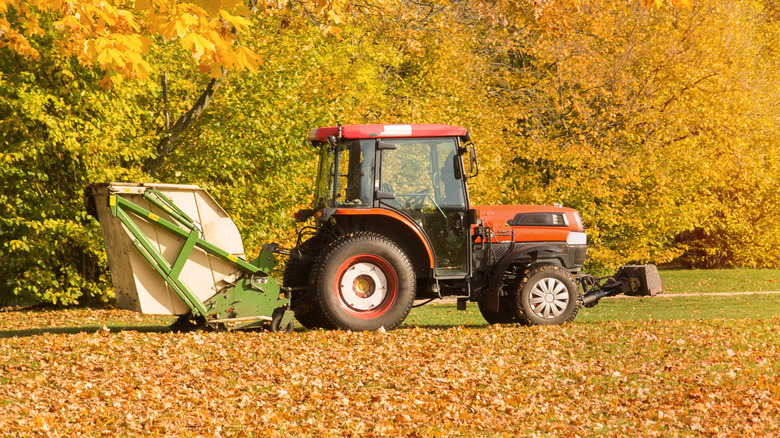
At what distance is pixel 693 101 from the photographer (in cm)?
2061

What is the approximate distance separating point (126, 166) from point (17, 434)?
11.7m

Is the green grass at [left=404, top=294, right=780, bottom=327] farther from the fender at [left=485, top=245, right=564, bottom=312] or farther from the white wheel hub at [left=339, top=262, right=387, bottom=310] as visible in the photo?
the white wheel hub at [left=339, top=262, right=387, bottom=310]

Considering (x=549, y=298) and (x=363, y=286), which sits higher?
(x=363, y=286)

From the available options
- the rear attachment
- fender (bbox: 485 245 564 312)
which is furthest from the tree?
fender (bbox: 485 245 564 312)

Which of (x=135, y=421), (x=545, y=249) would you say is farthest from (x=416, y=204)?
(x=135, y=421)

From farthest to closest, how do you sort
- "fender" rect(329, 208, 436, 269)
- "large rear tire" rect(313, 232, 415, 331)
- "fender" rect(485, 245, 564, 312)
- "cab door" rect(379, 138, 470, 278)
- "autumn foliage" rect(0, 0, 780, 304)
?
"autumn foliage" rect(0, 0, 780, 304), "fender" rect(485, 245, 564, 312), "cab door" rect(379, 138, 470, 278), "fender" rect(329, 208, 436, 269), "large rear tire" rect(313, 232, 415, 331)

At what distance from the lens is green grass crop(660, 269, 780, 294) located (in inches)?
835

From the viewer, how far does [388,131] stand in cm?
1007

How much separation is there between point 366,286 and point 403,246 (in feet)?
2.34

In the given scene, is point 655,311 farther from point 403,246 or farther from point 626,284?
point 403,246

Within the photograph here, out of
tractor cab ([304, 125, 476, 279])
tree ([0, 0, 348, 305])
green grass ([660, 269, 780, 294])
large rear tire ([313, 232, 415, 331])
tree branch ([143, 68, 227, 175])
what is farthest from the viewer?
green grass ([660, 269, 780, 294])

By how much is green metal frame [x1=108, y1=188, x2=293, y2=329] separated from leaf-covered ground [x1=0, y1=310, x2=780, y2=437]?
0.28 metres

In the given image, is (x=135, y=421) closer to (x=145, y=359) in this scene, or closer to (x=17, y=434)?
(x=17, y=434)

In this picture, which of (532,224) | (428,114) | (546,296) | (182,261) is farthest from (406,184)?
(428,114)
